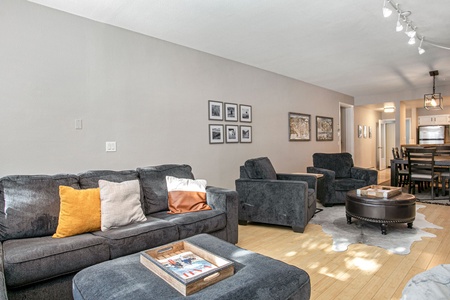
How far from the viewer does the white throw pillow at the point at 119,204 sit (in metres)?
2.28

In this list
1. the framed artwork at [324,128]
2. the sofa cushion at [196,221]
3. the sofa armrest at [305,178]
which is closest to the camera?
the sofa cushion at [196,221]

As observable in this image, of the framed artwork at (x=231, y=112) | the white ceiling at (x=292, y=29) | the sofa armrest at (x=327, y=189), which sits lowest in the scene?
the sofa armrest at (x=327, y=189)

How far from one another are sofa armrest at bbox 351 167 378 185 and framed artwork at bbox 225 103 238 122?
2511 millimetres

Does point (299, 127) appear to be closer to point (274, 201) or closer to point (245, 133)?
A: point (245, 133)

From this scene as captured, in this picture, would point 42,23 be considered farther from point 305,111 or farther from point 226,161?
point 305,111

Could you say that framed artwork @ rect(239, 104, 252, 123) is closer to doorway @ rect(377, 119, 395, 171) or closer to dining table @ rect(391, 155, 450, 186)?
dining table @ rect(391, 155, 450, 186)

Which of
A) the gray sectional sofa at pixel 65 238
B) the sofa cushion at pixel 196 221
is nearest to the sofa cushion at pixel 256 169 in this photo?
the gray sectional sofa at pixel 65 238

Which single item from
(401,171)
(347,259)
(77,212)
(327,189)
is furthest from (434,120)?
(77,212)

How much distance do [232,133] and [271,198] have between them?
1.39m

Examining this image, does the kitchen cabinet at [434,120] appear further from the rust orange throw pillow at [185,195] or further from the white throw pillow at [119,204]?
the white throw pillow at [119,204]

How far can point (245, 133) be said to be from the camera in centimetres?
470

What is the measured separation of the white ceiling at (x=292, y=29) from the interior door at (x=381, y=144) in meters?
5.80

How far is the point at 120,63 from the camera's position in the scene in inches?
127

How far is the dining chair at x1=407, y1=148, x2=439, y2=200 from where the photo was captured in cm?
505
